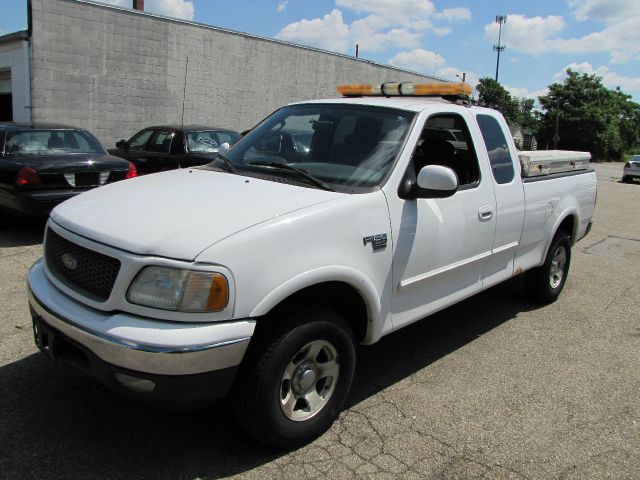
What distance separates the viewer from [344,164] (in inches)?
138

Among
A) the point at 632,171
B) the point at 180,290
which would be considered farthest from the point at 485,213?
the point at 632,171

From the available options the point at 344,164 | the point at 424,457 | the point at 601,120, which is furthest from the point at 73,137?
the point at 601,120

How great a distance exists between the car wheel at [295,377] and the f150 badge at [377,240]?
1.45 ft

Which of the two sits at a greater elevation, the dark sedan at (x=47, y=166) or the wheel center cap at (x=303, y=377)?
the dark sedan at (x=47, y=166)

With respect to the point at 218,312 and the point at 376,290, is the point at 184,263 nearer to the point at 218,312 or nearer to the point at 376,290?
the point at 218,312

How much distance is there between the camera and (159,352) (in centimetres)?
238

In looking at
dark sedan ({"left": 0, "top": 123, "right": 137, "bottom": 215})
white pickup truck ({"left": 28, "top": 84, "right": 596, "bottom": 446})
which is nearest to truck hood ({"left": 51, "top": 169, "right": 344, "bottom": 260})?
white pickup truck ({"left": 28, "top": 84, "right": 596, "bottom": 446})

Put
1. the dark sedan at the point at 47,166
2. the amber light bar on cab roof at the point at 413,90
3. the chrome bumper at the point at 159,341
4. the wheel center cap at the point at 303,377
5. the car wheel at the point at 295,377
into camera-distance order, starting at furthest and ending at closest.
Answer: the dark sedan at the point at 47,166 < the amber light bar on cab roof at the point at 413,90 < the wheel center cap at the point at 303,377 < the car wheel at the point at 295,377 < the chrome bumper at the point at 159,341

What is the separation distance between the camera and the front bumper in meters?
2.40

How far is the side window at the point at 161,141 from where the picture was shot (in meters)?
10.3

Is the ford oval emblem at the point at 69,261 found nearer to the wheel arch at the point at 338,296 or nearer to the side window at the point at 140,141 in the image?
the wheel arch at the point at 338,296

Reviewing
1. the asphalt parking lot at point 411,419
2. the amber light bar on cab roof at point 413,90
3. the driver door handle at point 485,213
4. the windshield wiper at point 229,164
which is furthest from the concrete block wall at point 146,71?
the driver door handle at point 485,213

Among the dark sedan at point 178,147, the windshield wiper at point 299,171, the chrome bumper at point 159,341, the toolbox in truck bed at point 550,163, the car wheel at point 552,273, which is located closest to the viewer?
the chrome bumper at point 159,341

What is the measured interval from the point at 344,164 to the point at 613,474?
2.28m
